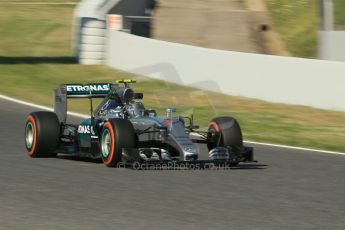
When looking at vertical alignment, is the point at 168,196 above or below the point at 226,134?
below

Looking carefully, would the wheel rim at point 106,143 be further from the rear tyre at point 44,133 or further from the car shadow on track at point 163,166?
the rear tyre at point 44,133

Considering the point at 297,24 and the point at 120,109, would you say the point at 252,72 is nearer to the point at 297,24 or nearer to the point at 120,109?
the point at 120,109

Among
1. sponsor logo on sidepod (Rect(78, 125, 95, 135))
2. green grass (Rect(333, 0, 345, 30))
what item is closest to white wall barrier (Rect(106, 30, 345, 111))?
green grass (Rect(333, 0, 345, 30))

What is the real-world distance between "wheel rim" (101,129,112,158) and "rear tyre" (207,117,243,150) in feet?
4.93

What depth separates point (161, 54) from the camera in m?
25.2

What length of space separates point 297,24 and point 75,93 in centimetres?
2134

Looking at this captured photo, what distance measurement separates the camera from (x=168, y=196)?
9.95 metres

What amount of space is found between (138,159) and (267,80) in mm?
10373

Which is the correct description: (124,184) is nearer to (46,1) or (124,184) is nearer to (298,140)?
(298,140)

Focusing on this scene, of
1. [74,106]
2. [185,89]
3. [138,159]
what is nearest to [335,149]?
[185,89]

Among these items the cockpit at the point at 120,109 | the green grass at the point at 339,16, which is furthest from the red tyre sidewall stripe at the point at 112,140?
the green grass at the point at 339,16

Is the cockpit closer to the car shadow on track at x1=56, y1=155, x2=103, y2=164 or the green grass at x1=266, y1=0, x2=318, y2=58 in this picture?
the car shadow on track at x1=56, y1=155, x2=103, y2=164

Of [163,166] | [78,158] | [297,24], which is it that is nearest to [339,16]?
[297,24]

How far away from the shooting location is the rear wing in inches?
519
